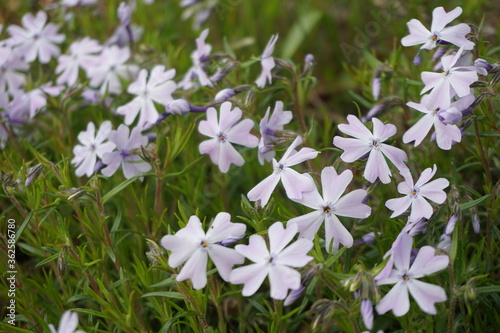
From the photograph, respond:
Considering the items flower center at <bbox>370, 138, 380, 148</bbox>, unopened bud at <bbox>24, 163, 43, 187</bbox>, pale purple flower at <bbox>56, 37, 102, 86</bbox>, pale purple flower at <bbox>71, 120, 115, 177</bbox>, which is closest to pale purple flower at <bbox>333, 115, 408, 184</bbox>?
flower center at <bbox>370, 138, 380, 148</bbox>

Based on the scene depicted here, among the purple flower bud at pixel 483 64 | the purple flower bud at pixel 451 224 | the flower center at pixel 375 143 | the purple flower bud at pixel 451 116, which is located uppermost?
the purple flower bud at pixel 483 64

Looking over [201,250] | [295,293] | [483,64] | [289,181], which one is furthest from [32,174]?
[483,64]

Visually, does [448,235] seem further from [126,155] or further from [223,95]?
[126,155]

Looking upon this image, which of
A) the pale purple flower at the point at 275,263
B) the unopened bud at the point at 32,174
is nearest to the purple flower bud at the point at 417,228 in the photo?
the pale purple flower at the point at 275,263

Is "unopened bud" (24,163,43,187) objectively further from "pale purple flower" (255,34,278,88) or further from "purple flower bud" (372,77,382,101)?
"purple flower bud" (372,77,382,101)

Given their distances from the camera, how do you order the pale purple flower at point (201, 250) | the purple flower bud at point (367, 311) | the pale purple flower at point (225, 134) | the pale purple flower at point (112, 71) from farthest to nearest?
the pale purple flower at point (112, 71) < the pale purple flower at point (225, 134) < the pale purple flower at point (201, 250) < the purple flower bud at point (367, 311)

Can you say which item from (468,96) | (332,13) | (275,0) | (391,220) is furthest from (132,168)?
(332,13)

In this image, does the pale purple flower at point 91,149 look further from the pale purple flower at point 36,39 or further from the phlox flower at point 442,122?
the phlox flower at point 442,122
